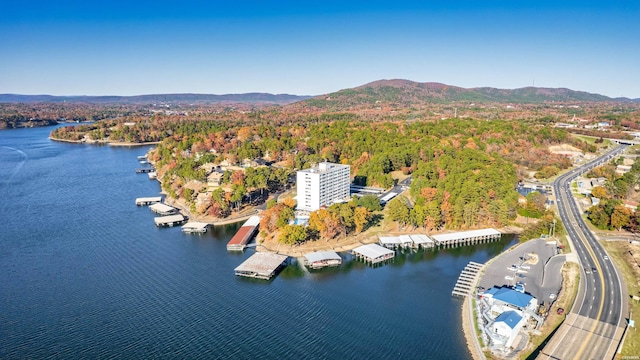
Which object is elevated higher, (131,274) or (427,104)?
(427,104)

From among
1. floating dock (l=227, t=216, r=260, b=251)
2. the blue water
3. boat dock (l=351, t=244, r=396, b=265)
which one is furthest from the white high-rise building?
boat dock (l=351, t=244, r=396, b=265)

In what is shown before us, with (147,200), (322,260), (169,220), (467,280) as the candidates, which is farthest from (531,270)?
(147,200)

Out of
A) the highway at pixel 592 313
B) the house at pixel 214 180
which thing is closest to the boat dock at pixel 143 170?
the house at pixel 214 180

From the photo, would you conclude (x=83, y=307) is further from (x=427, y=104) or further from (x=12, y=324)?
(x=427, y=104)

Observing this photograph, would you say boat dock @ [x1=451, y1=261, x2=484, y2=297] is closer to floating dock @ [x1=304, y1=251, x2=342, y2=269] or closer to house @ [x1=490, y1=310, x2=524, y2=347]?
house @ [x1=490, y1=310, x2=524, y2=347]

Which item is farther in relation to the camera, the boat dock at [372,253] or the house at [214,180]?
the house at [214,180]

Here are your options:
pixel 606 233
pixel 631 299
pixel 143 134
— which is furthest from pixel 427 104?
pixel 631 299

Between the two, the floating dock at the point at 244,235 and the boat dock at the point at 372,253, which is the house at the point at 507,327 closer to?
the boat dock at the point at 372,253

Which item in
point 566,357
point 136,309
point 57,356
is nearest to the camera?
point 566,357
